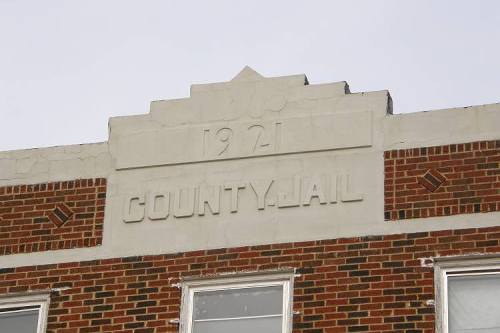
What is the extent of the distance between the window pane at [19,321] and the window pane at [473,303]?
4842mm

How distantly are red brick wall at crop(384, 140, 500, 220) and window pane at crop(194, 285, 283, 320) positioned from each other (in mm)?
1577

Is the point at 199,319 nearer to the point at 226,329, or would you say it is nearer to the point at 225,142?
the point at 226,329

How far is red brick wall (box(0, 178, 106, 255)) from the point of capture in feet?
66.2

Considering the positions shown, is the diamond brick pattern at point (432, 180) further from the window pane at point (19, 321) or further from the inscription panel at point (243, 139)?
the window pane at point (19, 321)

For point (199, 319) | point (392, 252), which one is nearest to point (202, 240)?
point (199, 319)

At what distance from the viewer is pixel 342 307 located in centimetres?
1864

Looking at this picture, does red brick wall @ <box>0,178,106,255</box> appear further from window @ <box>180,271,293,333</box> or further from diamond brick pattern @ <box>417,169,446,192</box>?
diamond brick pattern @ <box>417,169,446,192</box>

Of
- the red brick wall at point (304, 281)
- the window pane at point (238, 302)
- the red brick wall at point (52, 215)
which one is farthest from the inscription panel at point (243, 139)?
the window pane at point (238, 302)

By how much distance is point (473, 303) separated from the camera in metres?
18.5

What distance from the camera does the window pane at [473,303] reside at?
1839 centimetres

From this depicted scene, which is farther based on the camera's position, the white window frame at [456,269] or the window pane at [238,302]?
the window pane at [238,302]

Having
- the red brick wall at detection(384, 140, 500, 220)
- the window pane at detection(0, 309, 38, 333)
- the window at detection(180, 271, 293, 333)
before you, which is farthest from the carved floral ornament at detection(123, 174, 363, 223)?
the window pane at detection(0, 309, 38, 333)

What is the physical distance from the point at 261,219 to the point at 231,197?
51cm

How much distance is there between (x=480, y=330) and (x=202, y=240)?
11.2 feet
